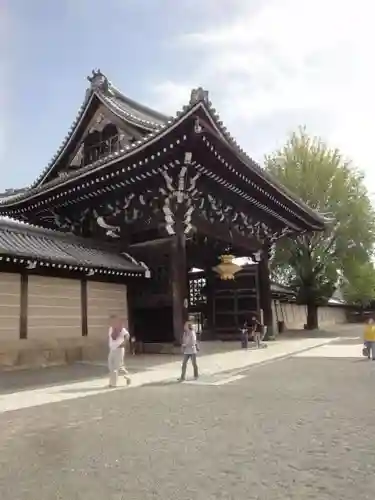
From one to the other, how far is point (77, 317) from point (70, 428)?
8923mm

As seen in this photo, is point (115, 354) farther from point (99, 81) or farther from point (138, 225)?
point (99, 81)

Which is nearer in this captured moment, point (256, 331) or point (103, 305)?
point (103, 305)

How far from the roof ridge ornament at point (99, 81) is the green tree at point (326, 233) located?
54.6ft

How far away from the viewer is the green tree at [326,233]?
32688 mm

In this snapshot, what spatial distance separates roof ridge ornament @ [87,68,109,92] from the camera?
2050 cm

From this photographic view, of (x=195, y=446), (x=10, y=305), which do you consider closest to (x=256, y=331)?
(x=10, y=305)

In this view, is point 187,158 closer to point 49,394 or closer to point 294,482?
point 49,394

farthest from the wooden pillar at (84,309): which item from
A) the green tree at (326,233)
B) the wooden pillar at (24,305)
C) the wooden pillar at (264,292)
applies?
the green tree at (326,233)

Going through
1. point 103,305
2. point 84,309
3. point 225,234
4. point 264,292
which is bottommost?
point 84,309

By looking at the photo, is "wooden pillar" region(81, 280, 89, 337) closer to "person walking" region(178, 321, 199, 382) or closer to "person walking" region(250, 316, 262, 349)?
"person walking" region(178, 321, 199, 382)

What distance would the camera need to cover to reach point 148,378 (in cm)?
1094

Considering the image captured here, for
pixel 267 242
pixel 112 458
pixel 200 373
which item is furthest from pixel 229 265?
pixel 112 458

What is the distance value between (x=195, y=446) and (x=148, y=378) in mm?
5856

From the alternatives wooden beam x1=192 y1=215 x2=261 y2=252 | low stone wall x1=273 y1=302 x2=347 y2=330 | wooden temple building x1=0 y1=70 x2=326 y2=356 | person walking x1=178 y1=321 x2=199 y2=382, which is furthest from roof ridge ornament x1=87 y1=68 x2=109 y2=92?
low stone wall x1=273 y1=302 x2=347 y2=330
